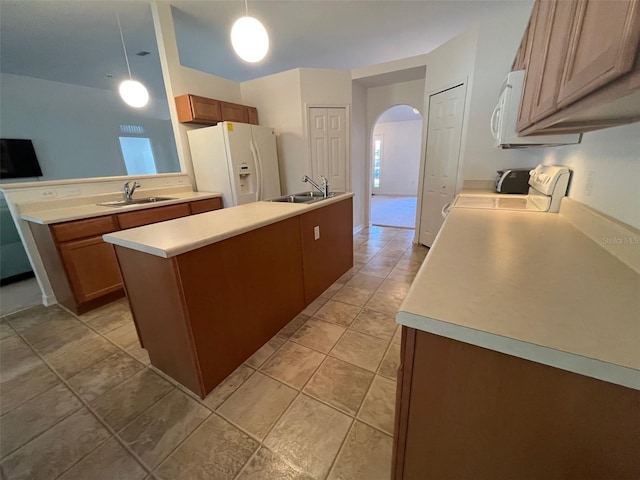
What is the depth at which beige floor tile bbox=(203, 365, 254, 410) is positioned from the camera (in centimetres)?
141

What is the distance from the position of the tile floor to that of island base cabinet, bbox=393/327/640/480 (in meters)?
0.54

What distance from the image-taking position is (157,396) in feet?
4.79

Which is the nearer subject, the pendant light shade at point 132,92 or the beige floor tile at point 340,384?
the beige floor tile at point 340,384

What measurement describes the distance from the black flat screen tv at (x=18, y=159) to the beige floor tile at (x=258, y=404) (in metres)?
5.94

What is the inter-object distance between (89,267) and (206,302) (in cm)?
172

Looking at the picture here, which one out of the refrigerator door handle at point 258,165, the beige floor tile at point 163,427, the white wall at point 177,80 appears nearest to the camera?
the beige floor tile at point 163,427

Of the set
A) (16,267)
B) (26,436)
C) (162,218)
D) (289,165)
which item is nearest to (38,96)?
(16,267)

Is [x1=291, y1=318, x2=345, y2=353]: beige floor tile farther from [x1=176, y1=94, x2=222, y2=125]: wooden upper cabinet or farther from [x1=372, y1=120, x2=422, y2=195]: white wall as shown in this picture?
[x1=372, y1=120, x2=422, y2=195]: white wall

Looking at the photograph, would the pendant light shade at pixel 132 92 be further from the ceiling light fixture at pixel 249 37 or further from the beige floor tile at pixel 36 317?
the beige floor tile at pixel 36 317

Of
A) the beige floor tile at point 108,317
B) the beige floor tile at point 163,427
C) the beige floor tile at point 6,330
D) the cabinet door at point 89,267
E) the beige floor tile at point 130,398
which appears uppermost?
the cabinet door at point 89,267

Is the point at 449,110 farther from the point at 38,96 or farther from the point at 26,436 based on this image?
the point at 38,96

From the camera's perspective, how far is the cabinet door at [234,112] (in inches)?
140

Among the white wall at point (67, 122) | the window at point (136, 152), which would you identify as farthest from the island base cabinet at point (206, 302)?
the window at point (136, 152)

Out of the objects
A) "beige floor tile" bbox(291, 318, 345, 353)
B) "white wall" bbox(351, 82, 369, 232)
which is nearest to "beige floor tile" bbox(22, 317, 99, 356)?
"beige floor tile" bbox(291, 318, 345, 353)
